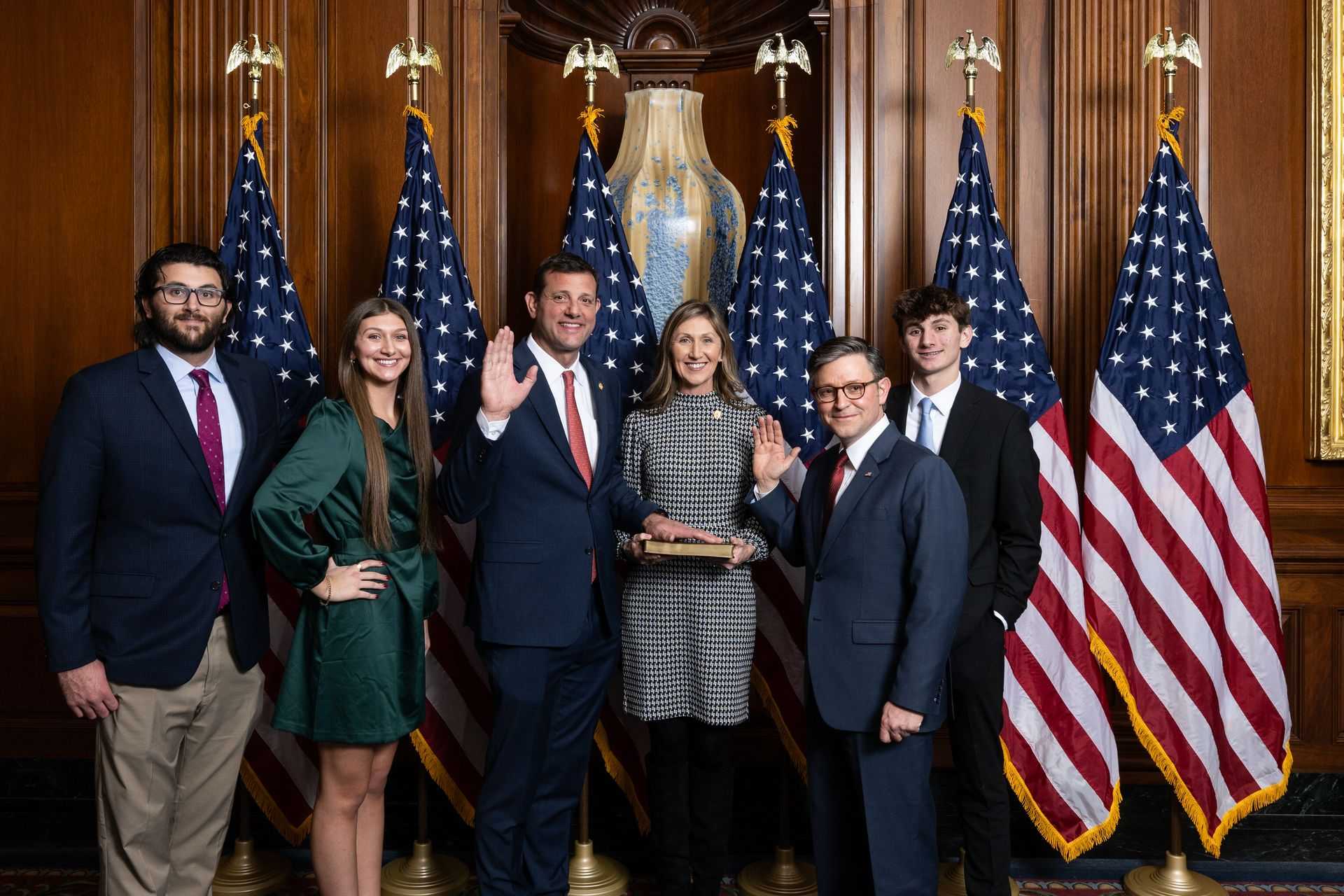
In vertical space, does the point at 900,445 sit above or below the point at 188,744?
above

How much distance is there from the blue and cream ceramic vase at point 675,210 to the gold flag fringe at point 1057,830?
216 centimetres

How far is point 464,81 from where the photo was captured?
13.8 ft

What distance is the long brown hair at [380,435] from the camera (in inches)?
104

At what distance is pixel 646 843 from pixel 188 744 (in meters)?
1.80

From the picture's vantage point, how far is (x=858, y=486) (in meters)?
2.53

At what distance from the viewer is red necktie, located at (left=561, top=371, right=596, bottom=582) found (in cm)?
300

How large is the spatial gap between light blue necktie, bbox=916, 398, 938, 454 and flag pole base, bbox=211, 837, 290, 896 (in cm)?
265

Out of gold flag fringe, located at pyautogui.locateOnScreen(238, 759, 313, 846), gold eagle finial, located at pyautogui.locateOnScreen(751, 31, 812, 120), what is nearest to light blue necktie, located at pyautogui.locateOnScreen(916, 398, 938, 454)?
gold eagle finial, located at pyautogui.locateOnScreen(751, 31, 812, 120)

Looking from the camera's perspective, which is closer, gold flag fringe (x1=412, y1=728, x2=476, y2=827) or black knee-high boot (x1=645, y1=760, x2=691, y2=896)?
black knee-high boot (x1=645, y1=760, x2=691, y2=896)

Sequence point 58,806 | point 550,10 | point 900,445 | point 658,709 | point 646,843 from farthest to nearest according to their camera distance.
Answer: point 550,10
point 58,806
point 646,843
point 658,709
point 900,445

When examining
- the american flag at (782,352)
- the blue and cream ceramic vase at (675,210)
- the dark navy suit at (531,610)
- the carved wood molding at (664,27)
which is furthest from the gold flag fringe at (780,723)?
the carved wood molding at (664,27)

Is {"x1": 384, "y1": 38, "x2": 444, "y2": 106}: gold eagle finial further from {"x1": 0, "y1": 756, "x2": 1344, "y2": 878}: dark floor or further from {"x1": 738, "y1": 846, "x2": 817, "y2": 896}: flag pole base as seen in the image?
{"x1": 738, "y1": 846, "x2": 817, "y2": 896}: flag pole base

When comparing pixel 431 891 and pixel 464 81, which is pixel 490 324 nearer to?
pixel 464 81

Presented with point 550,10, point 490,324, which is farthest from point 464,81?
point 490,324
